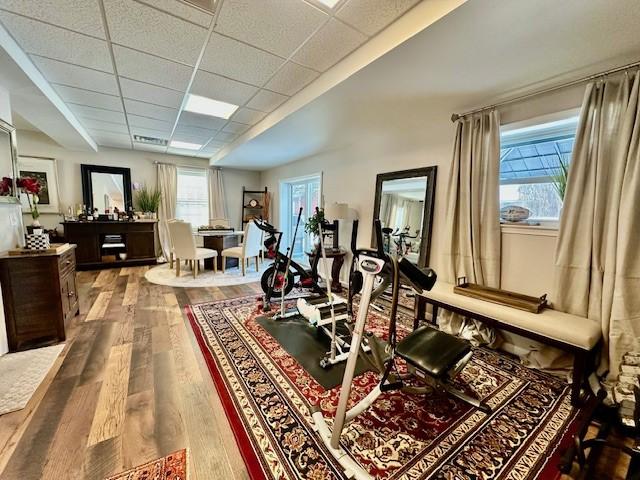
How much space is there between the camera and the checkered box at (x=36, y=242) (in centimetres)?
241

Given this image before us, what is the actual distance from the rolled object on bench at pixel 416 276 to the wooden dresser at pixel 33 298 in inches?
117

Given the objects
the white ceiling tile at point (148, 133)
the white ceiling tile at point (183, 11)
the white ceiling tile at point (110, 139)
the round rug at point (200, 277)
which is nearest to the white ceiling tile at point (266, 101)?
the white ceiling tile at point (183, 11)

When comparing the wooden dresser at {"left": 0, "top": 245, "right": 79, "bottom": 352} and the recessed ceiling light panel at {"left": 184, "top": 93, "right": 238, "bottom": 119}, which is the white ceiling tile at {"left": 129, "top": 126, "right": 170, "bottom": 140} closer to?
the recessed ceiling light panel at {"left": 184, "top": 93, "right": 238, "bottom": 119}

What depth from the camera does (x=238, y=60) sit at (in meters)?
2.28

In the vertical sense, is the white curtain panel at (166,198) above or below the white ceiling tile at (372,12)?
below

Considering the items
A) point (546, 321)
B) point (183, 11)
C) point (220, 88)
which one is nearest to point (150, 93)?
point (220, 88)

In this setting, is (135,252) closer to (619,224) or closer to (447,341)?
(447,341)

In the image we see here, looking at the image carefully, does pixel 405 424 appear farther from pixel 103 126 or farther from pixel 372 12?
pixel 103 126

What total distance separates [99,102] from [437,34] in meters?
3.88

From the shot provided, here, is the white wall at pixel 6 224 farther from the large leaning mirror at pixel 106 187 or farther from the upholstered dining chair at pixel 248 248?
the large leaning mirror at pixel 106 187

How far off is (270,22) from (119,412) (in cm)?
273

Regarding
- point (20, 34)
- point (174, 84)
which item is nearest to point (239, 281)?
point (174, 84)

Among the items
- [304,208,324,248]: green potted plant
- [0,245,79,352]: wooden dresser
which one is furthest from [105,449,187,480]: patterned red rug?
[304,208,324,248]: green potted plant

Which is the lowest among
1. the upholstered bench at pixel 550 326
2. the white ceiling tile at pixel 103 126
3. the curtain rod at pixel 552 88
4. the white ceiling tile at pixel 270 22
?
the upholstered bench at pixel 550 326
